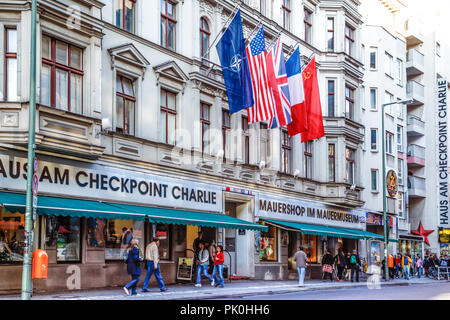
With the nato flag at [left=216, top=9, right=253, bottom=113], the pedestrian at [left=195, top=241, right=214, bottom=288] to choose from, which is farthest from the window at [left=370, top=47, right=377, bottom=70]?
the pedestrian at [left=195, top=241, right=214, bottom=288]

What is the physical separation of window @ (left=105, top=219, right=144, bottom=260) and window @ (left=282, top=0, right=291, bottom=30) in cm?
1615

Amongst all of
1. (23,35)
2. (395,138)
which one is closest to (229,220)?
(23,35)

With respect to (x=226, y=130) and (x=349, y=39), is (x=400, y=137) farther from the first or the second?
(x=226, y=130)

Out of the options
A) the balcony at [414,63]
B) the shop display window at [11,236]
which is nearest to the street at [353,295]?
the shop display window at [11,236]

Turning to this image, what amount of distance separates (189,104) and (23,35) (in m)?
8.93

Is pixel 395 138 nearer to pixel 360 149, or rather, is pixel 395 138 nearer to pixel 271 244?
pixel 360 149

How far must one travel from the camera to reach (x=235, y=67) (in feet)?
85.5

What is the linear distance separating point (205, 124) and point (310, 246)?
12.3 meters

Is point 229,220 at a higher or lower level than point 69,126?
lower

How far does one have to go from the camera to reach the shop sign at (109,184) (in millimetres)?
18188

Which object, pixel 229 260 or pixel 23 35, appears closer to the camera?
pixel 23 35

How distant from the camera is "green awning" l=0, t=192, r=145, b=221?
16594 mm

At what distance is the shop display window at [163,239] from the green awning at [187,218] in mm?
1131

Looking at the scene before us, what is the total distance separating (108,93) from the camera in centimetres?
2192
